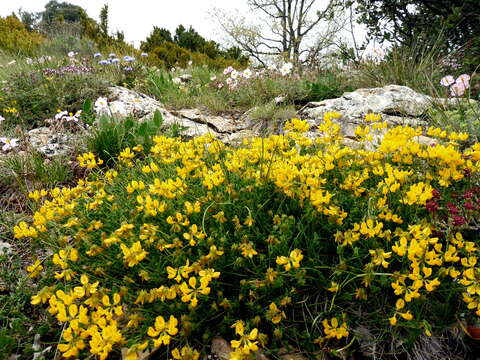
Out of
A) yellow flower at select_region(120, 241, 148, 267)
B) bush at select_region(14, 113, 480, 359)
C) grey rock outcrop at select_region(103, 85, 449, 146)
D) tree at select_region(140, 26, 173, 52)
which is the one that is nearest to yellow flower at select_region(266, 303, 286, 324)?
bush at select_region(14, 113, 480, 359)

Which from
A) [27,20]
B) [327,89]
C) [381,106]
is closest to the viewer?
[381,106]

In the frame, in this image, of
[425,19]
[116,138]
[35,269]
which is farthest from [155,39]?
[35,269]

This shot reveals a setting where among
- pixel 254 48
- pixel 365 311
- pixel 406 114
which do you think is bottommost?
pixel 365 311

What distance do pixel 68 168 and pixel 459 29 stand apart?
19.2 ft

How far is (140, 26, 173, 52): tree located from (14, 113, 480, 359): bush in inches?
612

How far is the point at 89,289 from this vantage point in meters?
1.23

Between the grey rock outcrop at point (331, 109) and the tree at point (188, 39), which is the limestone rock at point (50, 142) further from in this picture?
the tree at point (188, 39)

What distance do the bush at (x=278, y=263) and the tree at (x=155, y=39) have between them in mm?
15550

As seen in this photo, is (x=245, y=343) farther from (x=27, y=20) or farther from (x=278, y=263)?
(x=27, y=20)

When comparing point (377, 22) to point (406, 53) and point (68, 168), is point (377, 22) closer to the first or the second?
point (406, 53)

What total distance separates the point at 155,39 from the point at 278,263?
18.2m

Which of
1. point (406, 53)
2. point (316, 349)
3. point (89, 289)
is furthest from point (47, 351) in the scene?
point (406, 53)

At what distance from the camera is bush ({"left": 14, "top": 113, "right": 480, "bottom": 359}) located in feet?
3.99

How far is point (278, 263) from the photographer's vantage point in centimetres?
127
